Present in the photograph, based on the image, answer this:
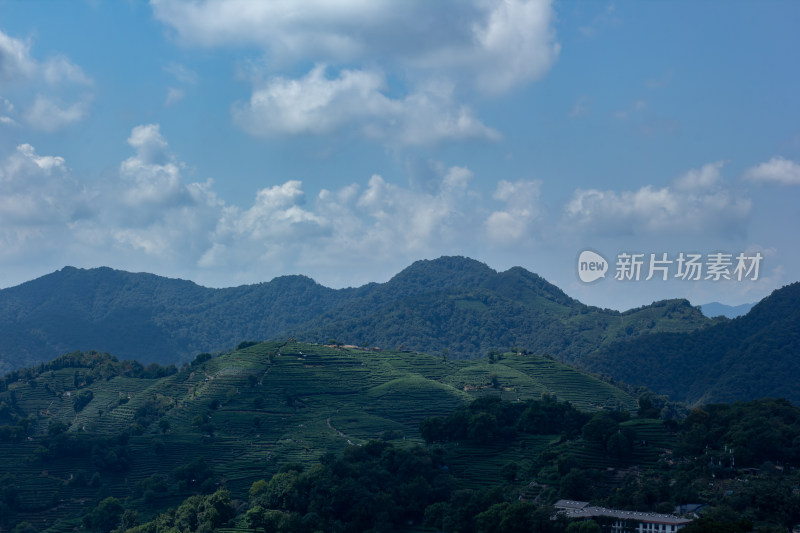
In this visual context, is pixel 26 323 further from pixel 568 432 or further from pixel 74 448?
pixel 568 432

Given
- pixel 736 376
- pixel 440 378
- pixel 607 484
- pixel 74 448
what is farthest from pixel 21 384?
pixel 736 376

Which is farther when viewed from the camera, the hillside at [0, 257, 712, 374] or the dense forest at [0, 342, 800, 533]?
the hillside at [0, 257, 712, 374]

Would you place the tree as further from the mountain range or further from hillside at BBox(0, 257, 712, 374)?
hillside at BBox(0, 257, 712, 374)

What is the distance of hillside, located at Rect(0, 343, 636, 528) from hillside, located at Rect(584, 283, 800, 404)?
25.4 m

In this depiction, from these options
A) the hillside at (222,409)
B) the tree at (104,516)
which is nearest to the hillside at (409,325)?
the hillside at (222,409)

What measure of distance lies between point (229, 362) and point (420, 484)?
1629 inches

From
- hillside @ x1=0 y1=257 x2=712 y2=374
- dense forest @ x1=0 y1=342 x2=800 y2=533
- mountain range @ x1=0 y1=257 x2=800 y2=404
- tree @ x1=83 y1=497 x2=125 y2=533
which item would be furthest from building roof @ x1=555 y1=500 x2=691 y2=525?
hillside @ x1=0 y1=257 x2=712 y2=374

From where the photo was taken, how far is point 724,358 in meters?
115

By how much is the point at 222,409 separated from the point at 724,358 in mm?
74946

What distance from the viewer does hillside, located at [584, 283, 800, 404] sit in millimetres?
104375

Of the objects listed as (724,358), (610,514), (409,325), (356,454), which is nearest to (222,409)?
(356,454)

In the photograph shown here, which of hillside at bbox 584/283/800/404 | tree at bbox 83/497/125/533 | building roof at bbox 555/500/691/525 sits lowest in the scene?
tree at bbox 83/497/125/533

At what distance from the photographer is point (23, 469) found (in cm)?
5919

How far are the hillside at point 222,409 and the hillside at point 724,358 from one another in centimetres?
2544
